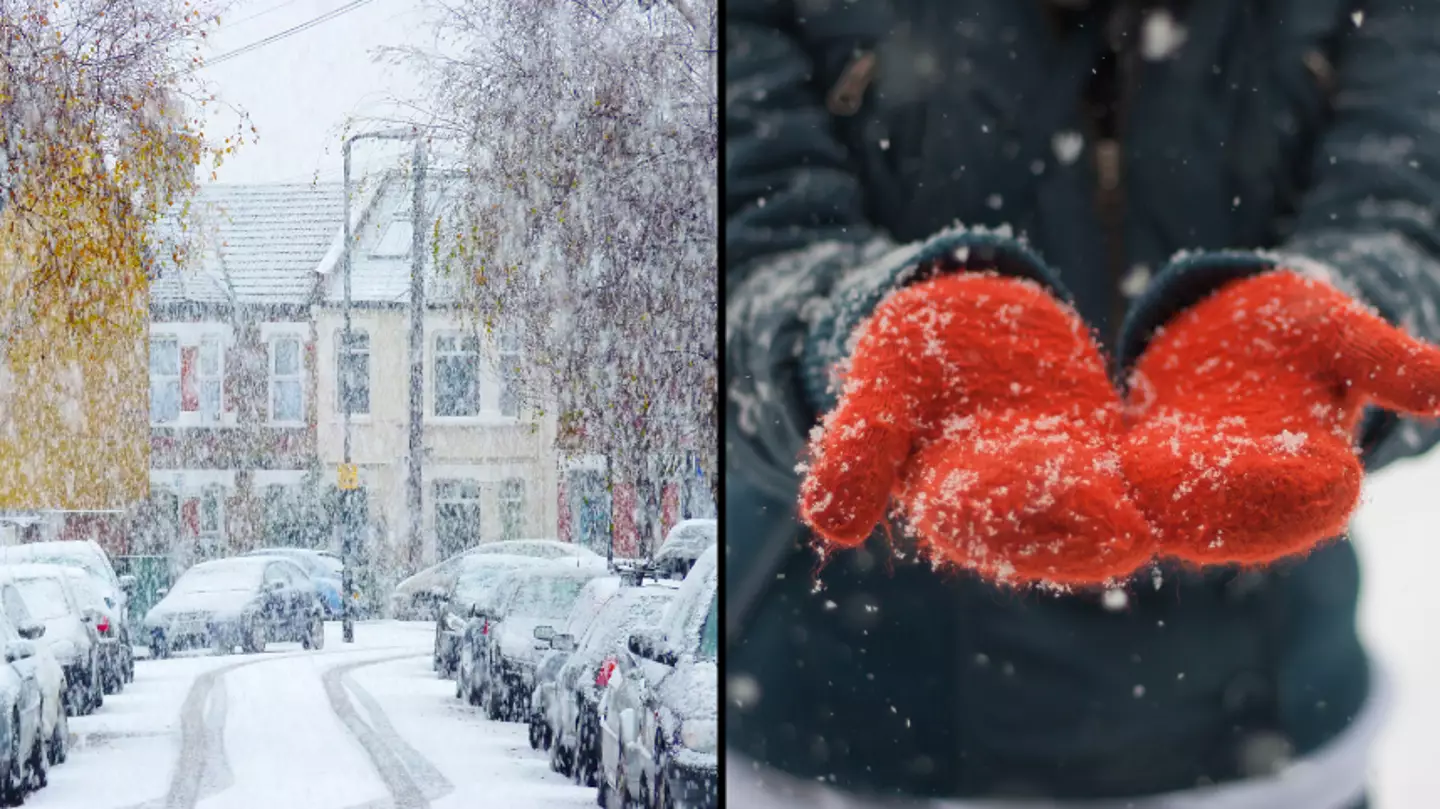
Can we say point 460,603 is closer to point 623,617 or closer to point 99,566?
point 623,617

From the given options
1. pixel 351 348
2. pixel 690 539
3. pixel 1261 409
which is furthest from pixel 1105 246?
pixel 351 348

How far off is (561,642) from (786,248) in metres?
0.67

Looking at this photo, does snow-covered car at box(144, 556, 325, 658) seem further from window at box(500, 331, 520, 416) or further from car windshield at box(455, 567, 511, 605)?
window at box(500, 331, 520, 416)

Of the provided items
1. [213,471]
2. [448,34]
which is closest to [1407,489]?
[448,34]

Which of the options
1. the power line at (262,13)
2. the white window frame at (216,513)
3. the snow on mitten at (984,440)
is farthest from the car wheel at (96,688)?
the snow on mitten at (984,440)

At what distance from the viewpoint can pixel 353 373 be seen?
5.86 feet

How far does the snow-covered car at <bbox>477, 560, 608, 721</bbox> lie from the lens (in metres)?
1.80

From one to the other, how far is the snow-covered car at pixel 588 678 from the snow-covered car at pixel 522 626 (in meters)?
0.03

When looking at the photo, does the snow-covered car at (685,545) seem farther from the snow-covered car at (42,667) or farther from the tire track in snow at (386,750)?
the snow-covered car at (42,667)

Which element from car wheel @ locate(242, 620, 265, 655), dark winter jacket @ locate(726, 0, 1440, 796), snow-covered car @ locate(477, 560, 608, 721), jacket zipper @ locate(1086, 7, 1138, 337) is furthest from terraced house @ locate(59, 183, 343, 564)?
jacket zipper @ locate(1086, 7, 1138, 337)

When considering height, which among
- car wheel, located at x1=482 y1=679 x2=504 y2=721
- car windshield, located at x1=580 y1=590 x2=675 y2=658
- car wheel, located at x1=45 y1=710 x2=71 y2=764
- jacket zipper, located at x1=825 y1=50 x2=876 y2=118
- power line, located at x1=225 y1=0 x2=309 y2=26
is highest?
power line, located at x1=225 y1=0 x2=309 y2=26

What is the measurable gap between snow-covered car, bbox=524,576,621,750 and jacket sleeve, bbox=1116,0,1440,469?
82 centimetres

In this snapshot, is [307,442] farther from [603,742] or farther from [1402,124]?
[1402,124]

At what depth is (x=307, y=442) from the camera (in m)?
1.81
